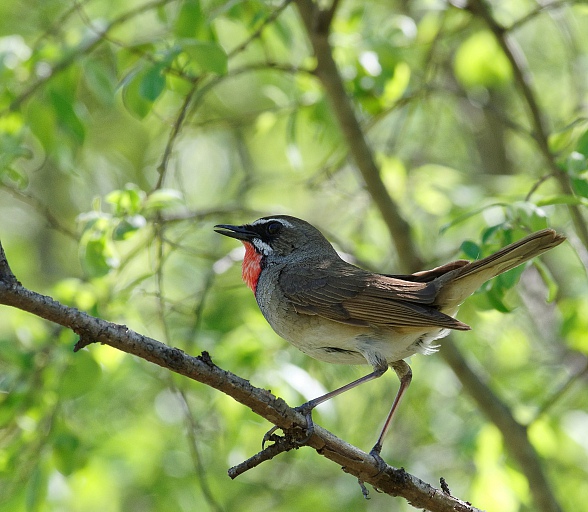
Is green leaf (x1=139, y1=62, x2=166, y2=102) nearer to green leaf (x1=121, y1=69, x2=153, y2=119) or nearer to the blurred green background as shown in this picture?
the blurred green background

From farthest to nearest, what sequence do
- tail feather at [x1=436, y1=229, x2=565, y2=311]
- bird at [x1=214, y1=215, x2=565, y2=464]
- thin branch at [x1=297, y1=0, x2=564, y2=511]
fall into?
thin branch at [x1=297, y1=0, x2=564, y2=511] → bird at [x1=214, y1=215, x2=565, y2=464] → tail feather at [x1=436, y1=229, x2=565, y2=311]

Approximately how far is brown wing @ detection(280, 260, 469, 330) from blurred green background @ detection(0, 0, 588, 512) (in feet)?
1.29

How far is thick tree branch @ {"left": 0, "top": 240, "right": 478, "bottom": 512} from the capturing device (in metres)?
3.19

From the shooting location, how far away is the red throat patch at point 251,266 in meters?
5.77

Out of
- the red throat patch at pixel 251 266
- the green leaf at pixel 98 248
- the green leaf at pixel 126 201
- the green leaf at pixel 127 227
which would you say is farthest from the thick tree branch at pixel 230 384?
the red throat patch at pixel 251 266

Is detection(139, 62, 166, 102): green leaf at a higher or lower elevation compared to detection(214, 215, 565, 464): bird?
higher

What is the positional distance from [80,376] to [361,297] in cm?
198

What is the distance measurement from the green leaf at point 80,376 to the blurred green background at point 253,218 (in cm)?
2

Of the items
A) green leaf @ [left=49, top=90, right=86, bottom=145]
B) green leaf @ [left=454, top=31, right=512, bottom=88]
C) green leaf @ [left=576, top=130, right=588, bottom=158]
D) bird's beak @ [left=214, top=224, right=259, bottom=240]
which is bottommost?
green leaf @ [left=576, top=130, right=588, bottom=158]

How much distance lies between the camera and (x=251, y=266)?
19.2 feet

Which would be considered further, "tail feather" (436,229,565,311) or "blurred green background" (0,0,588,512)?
"blurred green background" (0,0,588,512)

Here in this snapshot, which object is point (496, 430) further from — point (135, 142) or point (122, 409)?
point (135, 142)

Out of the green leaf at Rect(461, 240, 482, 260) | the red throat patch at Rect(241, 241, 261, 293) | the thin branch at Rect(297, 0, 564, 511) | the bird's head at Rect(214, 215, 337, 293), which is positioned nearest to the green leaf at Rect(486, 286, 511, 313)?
the green leaf at Rect(461, 240, 482, 260)

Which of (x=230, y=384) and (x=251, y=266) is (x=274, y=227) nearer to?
(x=251, y=266)
